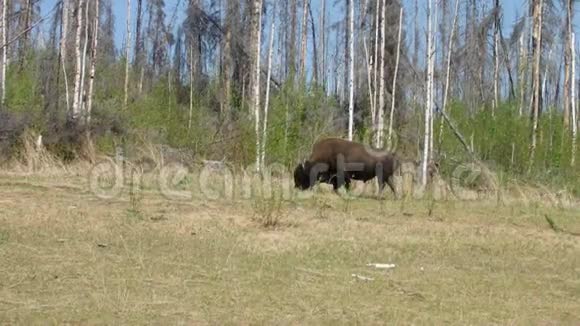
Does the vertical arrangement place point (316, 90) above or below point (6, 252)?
above

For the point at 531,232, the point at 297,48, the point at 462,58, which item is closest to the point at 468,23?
the point at 462,58

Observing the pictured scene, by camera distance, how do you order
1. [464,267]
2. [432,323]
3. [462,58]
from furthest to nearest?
[462,58] → [464,267] → [432,323]

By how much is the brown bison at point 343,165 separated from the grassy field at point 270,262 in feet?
7.96

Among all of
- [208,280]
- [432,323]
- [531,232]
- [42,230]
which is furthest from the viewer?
[531,232]

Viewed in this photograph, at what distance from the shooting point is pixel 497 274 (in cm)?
793

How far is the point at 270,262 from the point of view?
26.0 feet

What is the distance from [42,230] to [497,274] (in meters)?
5.24

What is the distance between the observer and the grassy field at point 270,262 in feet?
19.7

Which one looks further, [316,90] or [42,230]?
[316,90]

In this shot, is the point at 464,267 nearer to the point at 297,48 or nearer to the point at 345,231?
the point at 345,231

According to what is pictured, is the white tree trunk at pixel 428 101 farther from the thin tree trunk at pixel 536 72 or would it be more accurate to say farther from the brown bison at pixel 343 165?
the thin tree trunk at pixel 536 72

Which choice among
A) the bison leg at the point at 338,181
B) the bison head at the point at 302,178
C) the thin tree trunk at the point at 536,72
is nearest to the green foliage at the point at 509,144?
the thin tree trunk at the point at 536,72

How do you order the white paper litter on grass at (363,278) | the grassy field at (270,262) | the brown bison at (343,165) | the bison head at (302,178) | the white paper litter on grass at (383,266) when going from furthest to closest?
the bison head at (302,178), the brown bison at (343,165), the white paper litter on grass at (383,266), the white paper litter on grass at (363,278), the grassy field at (270,262)

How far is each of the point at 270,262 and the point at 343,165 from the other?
7250 millimetres
